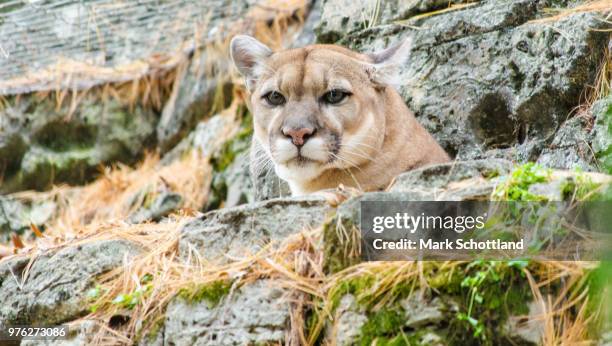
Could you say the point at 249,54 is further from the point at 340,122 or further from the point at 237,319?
the point at 237,319

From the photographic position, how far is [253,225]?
4230 mm

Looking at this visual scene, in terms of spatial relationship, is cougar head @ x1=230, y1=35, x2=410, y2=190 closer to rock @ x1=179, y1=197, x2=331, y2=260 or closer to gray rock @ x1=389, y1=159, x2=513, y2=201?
rock @ x1=179, y1=197, x2=331, y2=260

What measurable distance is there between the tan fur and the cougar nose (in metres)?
0.04

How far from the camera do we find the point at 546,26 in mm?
5824

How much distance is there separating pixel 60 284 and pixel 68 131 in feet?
19.0

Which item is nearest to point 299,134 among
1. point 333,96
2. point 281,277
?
point 333,96

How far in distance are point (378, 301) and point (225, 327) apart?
2.38 feet

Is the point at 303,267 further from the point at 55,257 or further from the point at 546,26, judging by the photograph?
the point at 546,26

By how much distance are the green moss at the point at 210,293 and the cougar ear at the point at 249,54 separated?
2.40 m

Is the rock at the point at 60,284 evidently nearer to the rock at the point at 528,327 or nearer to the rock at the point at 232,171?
the rock at the point at 528,327

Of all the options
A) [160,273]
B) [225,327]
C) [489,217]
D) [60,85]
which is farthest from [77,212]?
[489,217]

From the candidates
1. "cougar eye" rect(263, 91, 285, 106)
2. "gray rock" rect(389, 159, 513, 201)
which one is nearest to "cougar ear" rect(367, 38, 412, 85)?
"cougar eye" rect(263, 91, 285, 106)

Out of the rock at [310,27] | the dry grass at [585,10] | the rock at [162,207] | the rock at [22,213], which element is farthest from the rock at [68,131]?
the dry grass at [585,10]

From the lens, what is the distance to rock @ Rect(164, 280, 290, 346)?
12.0ft
